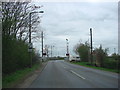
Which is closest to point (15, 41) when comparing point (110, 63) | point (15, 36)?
point (15, 36)

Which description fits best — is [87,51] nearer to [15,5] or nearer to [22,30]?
[22,30]

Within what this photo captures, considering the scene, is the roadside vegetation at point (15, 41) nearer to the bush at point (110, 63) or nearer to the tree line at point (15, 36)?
the tree line at point (15, 36)

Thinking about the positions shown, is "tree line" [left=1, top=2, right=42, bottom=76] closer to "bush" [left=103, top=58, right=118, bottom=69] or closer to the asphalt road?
the asphalt road

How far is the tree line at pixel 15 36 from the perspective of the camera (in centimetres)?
1859

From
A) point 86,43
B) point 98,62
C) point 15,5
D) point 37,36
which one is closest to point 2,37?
point 15,5

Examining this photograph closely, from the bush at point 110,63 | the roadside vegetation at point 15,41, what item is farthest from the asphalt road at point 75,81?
the bush at point 110,63

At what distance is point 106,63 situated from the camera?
45469mm

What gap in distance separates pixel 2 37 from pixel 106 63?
3029 centimetres

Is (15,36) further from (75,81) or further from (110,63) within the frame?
(110,63)

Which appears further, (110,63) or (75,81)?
(110,63)

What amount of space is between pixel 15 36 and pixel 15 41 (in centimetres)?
252

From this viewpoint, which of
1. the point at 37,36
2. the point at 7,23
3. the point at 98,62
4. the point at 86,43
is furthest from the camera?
the point at 86,43

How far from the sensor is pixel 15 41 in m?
22.2

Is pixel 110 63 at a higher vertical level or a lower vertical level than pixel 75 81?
lower
